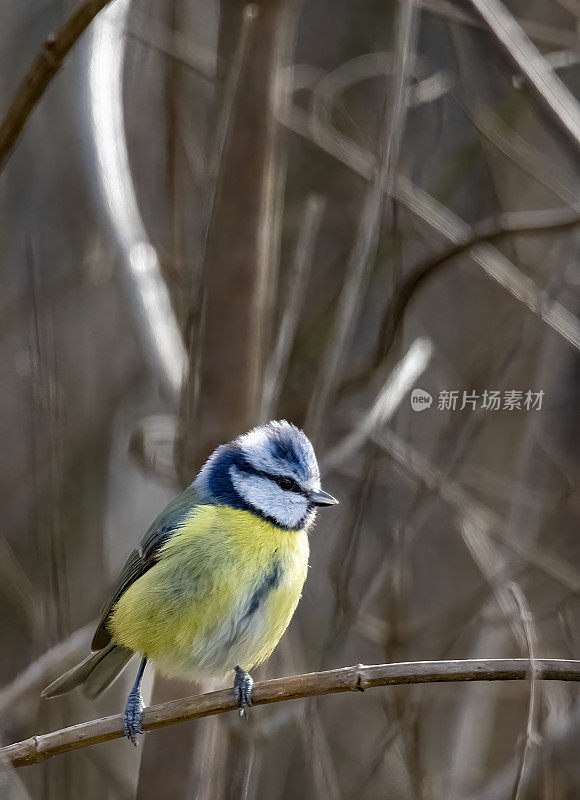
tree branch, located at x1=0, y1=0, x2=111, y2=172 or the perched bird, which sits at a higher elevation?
tree branch, located at x1=0, y1=0, x2=111, y2=172

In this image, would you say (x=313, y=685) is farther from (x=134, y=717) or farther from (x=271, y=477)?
(x=271, y=477)

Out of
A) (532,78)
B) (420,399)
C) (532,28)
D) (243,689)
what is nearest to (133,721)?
(243,689)

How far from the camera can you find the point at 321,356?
8.77ft

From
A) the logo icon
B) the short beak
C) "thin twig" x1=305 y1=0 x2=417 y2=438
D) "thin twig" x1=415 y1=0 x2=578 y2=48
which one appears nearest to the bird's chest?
the short beak

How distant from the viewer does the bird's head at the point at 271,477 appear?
1808 mm

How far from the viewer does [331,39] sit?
4.00 metres

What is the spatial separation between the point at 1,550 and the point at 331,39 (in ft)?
8.65

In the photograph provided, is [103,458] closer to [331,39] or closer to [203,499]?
[203,499]

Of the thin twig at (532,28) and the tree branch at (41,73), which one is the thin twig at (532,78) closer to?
the tree branch at (41,73)

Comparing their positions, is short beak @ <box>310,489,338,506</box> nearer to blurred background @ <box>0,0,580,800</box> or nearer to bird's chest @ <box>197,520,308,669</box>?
bird's chest @ <box>197,520,308,669</box>

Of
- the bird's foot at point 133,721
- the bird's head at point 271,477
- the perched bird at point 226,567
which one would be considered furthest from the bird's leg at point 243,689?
the bird's head at point 271,477

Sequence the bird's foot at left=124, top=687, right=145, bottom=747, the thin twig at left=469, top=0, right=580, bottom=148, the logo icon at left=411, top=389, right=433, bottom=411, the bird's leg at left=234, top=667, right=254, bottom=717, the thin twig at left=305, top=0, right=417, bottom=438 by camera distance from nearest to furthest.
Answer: the thin twig at left=469, top=0, right=580, bottom=148 < the bird's leg at left=234, top=667, right=254, bottom=717 < the bird's foot at left=124, top=687, right=145, bottom=747 < the thin twig at left=305, top=0, right=417, bottom=438 < the logo icon at left=411, top=389, right=433, bottom=411

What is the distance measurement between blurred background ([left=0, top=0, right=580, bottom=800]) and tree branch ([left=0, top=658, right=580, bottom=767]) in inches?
3.7

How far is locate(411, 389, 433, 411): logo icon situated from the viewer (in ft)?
8.80
